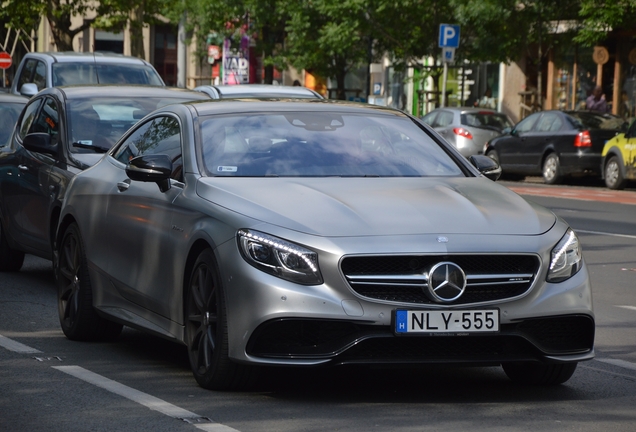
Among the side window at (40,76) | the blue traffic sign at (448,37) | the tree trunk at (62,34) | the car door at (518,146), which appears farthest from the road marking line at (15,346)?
the tree trunk at (62,34)

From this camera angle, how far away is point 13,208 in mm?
11703

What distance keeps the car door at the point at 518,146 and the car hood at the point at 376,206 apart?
22.8m

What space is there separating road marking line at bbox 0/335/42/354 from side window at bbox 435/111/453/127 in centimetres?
2556

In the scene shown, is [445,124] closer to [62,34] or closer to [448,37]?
[448,37]

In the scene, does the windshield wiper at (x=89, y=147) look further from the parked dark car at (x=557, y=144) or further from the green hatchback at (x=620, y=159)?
the parked dark car at (x=557, y=144)

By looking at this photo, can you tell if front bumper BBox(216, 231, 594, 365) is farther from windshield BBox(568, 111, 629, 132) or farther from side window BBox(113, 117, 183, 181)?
windshield BBox(568, 111, 629, 132)

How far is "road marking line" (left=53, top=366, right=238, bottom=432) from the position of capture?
19.2 feet

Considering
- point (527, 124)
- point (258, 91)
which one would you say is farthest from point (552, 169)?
point (258, 91)

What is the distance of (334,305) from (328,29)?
34526mm

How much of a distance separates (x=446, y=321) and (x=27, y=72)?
53.7 feet

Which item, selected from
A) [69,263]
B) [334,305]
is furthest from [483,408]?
[69,263]

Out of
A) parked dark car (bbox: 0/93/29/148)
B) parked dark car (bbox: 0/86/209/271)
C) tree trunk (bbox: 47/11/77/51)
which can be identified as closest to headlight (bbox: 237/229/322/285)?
parked dark car (bbox: 0/86/209/271)

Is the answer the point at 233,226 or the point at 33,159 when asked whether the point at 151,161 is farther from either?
the point at 33,159

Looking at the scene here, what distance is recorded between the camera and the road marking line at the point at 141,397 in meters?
5.85
